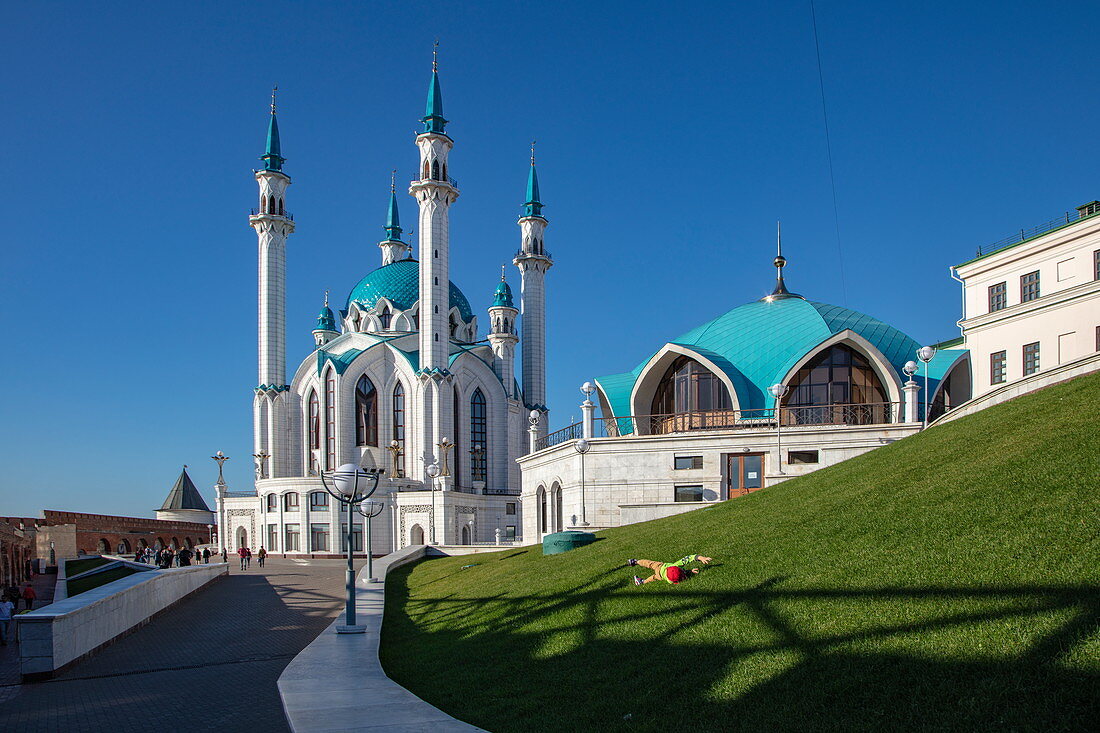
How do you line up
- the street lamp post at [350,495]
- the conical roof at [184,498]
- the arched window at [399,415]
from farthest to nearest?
the conical roof at [184,498]
the arched window at [399,415]
the street lamp post at [350,495]

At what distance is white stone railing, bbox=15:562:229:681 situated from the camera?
13.2m

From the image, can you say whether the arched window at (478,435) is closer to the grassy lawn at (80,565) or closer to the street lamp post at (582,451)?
the grassy lawn at (80,565)

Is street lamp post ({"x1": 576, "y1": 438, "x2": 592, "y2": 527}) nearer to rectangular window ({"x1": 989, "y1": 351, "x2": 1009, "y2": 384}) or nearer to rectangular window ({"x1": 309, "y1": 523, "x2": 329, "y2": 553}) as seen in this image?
rectangular window ({"x1": 989, "y1": 351, "x2": 1009, "y2": 384})

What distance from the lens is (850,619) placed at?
770cm

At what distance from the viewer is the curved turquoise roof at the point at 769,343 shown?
32281 millimetres

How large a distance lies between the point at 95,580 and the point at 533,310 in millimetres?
41274

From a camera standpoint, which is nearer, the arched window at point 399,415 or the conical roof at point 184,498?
the arched window at point 399,415

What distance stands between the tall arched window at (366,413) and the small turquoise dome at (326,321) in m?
14.6

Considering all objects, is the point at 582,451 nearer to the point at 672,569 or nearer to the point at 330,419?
the point at 672,569

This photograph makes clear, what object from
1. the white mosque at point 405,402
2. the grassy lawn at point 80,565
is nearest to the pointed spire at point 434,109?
the white mosque at point 405,402

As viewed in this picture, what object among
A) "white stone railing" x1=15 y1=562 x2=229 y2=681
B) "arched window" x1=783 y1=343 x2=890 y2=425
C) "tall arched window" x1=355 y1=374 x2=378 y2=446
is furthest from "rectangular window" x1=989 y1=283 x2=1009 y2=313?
"tall arched window" x1=355 y1=374 x2=378 y2=446

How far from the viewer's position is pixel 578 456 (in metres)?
30.0

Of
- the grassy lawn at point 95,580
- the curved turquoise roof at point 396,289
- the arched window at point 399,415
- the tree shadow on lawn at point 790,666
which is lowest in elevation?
the grassy lawn at point 95,580

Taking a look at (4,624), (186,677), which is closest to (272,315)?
(4,624)
